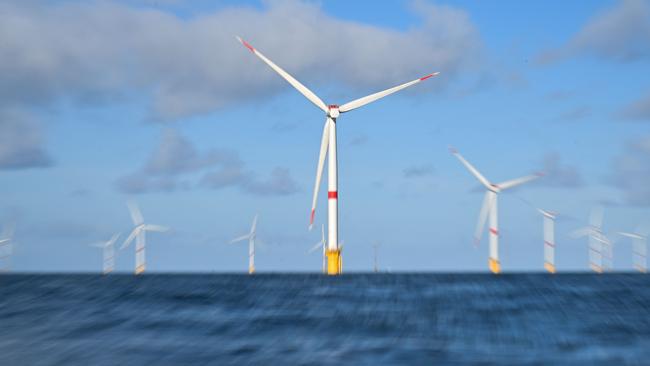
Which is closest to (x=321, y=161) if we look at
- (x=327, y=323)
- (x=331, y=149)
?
(x=331, y=149)

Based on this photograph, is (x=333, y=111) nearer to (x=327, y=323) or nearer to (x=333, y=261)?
(x=333, y=261)

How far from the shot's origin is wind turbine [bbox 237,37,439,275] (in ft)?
300

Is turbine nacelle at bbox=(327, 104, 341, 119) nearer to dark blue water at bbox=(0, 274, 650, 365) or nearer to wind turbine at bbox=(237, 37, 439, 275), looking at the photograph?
wind turbine at bbox=(237, 37, 439, 275)

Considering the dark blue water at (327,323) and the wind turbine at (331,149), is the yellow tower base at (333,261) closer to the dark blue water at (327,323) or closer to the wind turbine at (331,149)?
the wind turbine at (331,149)

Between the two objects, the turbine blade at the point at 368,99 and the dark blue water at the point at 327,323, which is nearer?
the dark blue water at the point at 327,323

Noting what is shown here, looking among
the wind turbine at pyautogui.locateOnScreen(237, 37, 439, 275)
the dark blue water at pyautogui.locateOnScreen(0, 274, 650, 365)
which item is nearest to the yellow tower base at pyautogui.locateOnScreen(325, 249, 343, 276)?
the wind turbine at pyautogui.locateOnScreen(237, 37, 439, 275)

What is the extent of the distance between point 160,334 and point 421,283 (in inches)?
1242

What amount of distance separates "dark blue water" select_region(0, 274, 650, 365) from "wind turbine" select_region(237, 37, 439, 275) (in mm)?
30003

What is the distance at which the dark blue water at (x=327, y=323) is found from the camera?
27.8 m

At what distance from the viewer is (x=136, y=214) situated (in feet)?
355

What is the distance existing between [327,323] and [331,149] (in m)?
57.9

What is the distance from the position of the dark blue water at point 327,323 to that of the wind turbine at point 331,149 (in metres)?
30.0

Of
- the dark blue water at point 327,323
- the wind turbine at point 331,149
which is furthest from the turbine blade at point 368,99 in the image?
the dark blue water at point 327,323

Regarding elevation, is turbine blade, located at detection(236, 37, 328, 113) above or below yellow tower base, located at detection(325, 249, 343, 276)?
above
